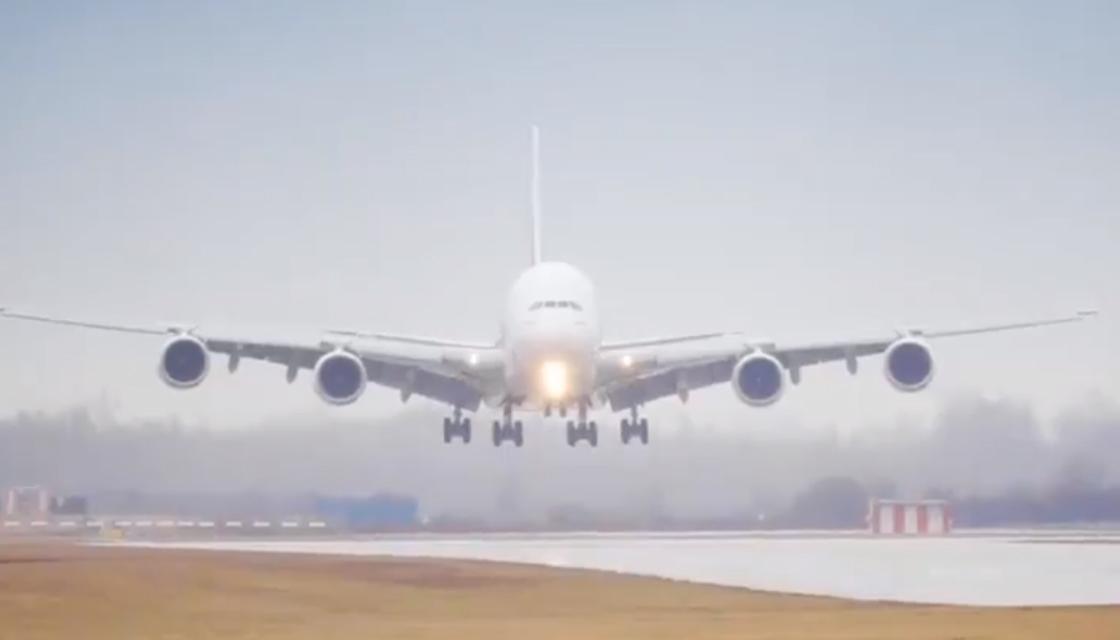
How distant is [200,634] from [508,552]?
20.9 meters

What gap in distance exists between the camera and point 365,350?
1791 inches

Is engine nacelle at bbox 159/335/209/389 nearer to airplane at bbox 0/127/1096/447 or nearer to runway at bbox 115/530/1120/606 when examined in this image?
airplane at bbox 0/127/1096/447

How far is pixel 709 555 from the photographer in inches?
1687

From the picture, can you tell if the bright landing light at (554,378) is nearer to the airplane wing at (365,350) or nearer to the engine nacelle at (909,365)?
the airplane wing at (365,350)

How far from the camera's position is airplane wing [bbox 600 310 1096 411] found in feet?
148

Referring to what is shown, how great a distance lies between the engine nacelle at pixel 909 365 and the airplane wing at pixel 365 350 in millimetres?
11014

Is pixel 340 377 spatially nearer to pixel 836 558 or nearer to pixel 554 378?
pixel 554 378

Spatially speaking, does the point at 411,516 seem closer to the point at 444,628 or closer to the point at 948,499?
the point at 948,499

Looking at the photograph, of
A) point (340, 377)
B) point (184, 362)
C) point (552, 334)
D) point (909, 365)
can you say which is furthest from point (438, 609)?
point (909, 365)

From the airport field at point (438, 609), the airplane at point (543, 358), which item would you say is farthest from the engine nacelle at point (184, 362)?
the airport field at point (438, 609)

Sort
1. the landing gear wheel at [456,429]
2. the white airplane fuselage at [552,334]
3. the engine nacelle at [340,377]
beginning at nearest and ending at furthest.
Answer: the white airplane fuselage at [552,334] < the engine nacelle at [340,377] < the landing gear wheel at [456,429]

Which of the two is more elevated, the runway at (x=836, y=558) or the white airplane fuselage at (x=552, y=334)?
the white airplane fuselage at (x=552, y=334)

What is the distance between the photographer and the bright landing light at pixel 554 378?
1654 inches

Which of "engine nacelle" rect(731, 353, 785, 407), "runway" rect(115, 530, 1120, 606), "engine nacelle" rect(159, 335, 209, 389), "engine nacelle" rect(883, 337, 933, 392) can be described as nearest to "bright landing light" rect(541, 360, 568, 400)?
"runway" rect(115, 530, 1120, 606)
